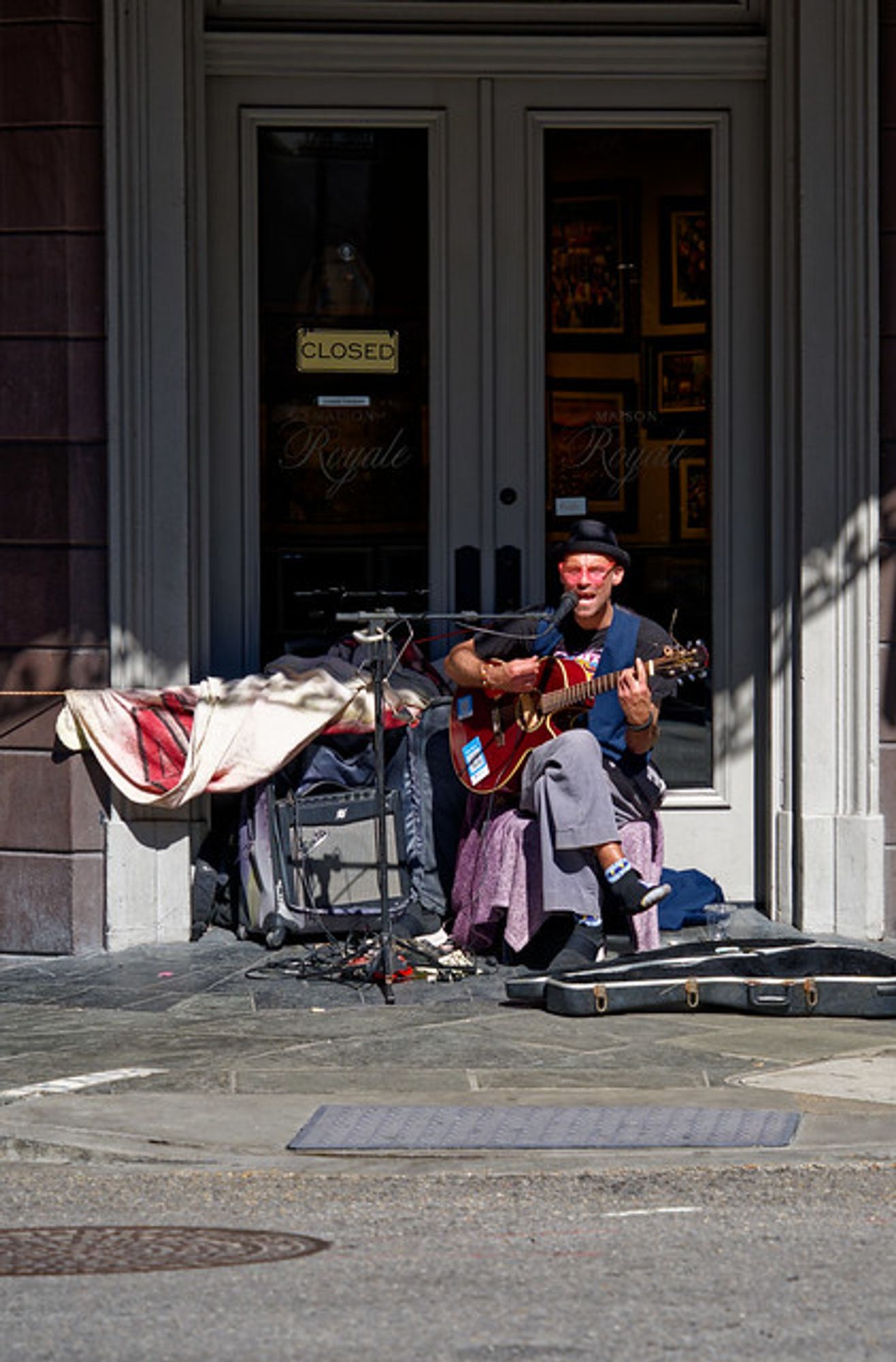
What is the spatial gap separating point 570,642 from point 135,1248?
433cm

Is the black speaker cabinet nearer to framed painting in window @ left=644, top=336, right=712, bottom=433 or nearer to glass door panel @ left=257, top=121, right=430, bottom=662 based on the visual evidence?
glass door panel @ left=257, top=121, right=430, bottom=662

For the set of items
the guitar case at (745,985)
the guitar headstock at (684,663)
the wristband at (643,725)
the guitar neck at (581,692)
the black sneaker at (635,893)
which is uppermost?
the guitar headstock at (684,663)

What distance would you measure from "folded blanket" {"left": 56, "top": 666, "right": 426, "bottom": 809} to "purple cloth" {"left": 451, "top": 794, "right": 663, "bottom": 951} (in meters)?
0.73

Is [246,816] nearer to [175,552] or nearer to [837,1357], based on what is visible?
[175,552]

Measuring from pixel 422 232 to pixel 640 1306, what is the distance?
20.5ft

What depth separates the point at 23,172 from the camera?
9969 mm

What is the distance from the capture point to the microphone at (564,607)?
9.49 meters

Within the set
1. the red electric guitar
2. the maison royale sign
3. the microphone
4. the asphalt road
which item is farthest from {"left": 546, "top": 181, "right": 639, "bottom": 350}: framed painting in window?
the asphalt road

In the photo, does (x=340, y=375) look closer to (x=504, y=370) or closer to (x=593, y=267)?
(x=504, y=370)

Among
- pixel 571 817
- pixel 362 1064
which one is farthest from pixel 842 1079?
pixel 571 817

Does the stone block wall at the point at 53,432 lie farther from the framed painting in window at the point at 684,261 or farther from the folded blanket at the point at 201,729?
the framed painting in window at the point at 684,261

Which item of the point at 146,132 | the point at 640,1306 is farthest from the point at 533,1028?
the point at 146,132

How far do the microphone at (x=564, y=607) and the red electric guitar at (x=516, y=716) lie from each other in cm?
15

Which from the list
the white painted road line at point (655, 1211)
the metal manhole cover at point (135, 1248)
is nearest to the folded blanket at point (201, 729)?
the metal manhole cover at point (135, 1248)
